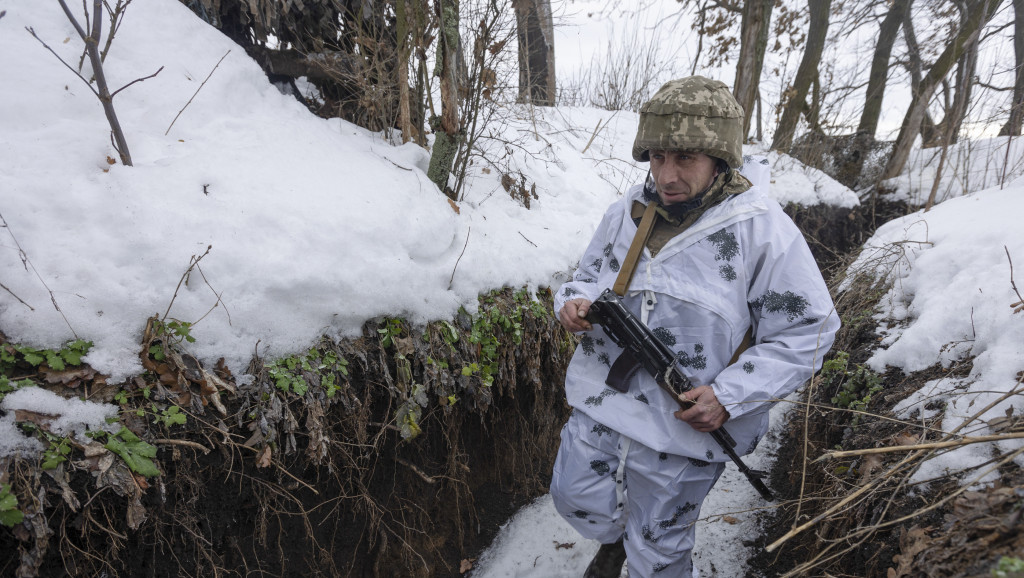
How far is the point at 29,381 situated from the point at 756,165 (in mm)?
2588

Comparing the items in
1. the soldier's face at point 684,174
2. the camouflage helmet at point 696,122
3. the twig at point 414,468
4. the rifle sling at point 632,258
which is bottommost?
the twig at point 414,468

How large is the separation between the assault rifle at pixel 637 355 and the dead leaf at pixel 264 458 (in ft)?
4.30

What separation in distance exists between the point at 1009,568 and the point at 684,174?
1261 millimetres

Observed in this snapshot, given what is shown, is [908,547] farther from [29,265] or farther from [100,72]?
[100,72]

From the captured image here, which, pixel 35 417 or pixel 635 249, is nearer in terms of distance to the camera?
pixel 35 417

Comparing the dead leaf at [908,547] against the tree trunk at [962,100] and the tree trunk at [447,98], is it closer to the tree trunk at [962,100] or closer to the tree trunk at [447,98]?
the tree trunk at [447,98]

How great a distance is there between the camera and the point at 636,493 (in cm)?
179

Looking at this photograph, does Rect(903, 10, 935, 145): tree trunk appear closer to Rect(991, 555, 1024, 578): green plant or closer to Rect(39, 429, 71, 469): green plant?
Rect(991, 555, 1024, 578): green plant

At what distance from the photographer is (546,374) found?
2969 millimetres

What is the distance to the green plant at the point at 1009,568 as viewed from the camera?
2.53 feet

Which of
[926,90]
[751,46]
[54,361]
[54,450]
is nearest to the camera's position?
[54,450]

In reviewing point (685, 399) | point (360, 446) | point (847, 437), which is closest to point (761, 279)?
point (685, 399)

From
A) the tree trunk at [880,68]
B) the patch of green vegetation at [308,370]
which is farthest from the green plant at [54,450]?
the tree trunk at [880,68]

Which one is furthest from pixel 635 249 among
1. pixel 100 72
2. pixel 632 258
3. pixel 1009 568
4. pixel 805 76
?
pixel 805 76
